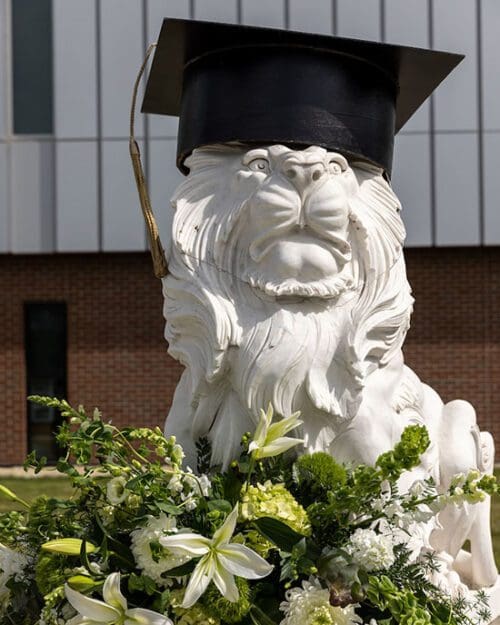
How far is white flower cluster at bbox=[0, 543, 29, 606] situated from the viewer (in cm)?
321

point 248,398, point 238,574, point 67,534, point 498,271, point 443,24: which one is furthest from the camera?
point 498,271

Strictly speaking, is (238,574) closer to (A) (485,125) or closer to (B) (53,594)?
(B) (53,594)

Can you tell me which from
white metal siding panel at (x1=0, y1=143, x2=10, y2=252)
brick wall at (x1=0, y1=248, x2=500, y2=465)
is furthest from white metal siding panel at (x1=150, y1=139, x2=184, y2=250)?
white metal siding panel at (x1=0, y1=143, x2=10, y2=252)

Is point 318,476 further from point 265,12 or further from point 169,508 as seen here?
point 265,12

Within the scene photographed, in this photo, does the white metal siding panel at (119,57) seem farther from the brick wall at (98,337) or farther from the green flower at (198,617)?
the green flower at (198,617)

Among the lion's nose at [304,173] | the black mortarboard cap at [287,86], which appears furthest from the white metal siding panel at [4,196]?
the lion's nose at [304,173]

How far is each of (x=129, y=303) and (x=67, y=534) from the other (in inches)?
430

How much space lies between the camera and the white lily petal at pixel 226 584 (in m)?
2.59

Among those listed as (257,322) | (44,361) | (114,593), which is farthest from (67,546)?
(44,361)

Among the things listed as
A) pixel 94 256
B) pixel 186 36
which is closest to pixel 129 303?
pixel 94 256

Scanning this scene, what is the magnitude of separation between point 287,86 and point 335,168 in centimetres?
31

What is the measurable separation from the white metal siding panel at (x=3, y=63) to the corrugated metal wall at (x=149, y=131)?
0.01 m

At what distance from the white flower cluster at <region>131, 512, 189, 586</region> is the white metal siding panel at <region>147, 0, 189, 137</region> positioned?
1012 centimetres

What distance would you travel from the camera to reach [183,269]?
3646 mm
